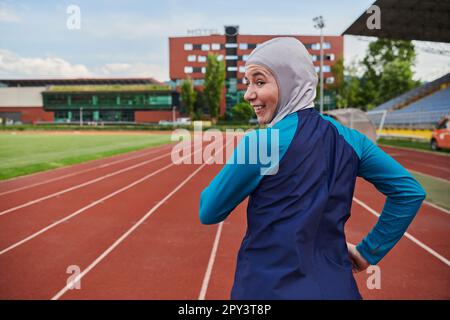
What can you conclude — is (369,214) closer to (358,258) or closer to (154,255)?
(154,255)

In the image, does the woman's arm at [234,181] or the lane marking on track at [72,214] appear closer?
the woman's arm at [234,181]

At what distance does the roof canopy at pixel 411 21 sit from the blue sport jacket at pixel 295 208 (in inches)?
601

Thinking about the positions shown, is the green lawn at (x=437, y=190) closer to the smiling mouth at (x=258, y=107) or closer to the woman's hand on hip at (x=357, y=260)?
the woman's hand on hip at (x=357, y=260)

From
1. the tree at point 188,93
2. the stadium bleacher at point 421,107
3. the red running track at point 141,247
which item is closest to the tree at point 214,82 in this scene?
the tree at point 188,93

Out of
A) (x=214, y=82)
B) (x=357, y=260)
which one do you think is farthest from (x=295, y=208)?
(x=214, y=82)

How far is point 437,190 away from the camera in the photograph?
994cm

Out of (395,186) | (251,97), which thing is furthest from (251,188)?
(395,186)

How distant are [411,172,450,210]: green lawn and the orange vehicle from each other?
28.7ft

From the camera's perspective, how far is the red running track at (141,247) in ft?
13.6

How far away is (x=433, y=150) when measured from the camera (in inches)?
812

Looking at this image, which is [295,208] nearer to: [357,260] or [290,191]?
[290,191]

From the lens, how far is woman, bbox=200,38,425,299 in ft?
3.36

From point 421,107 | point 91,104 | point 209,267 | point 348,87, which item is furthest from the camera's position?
point 91,104

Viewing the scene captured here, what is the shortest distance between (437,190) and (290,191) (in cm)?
1051
